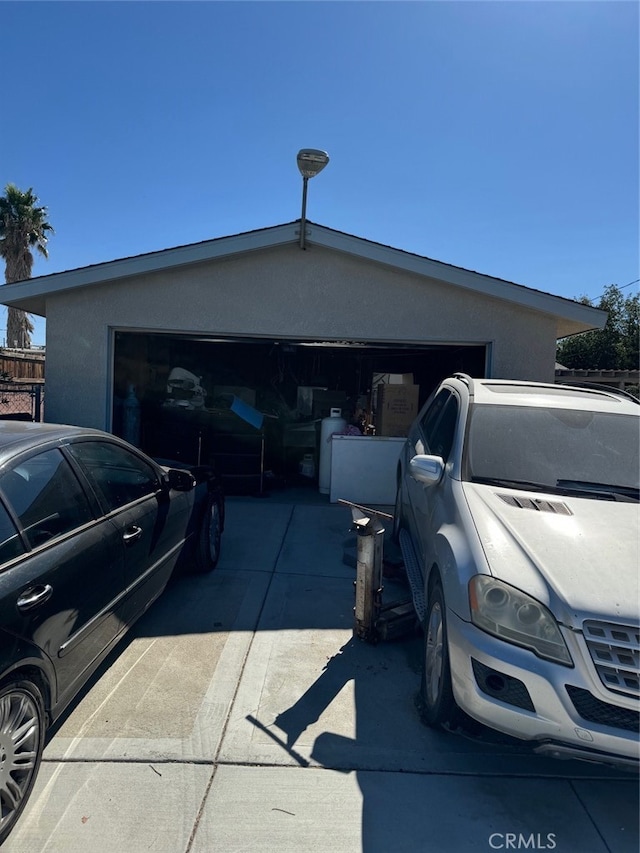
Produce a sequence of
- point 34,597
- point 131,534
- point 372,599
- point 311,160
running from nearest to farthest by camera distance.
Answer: point 34,597
point 131,534
point 372,599
point 311,160

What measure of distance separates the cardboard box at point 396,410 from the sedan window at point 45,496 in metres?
5.53

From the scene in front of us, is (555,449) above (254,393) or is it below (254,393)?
below

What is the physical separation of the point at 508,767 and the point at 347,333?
578 cm

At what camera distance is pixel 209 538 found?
502 cm

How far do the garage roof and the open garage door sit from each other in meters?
0.94

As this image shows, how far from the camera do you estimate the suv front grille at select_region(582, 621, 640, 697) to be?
216cm

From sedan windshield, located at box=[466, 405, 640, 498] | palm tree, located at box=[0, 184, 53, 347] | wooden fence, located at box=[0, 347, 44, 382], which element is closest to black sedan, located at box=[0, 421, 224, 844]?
sedan windshield, located at box=[466, 405, 640, 498]

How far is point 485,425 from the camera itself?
368cm

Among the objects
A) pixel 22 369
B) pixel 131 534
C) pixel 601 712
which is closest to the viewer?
pixel 601 712

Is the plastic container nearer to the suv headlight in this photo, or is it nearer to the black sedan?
the black sedan

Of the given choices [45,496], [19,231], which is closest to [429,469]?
[45,496]

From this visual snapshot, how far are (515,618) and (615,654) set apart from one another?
0.38 meters

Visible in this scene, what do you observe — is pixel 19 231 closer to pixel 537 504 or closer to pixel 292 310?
pixel 292 310

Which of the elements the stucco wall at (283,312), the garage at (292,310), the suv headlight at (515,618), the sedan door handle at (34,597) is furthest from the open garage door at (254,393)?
the sedan door handle at (34,597)
